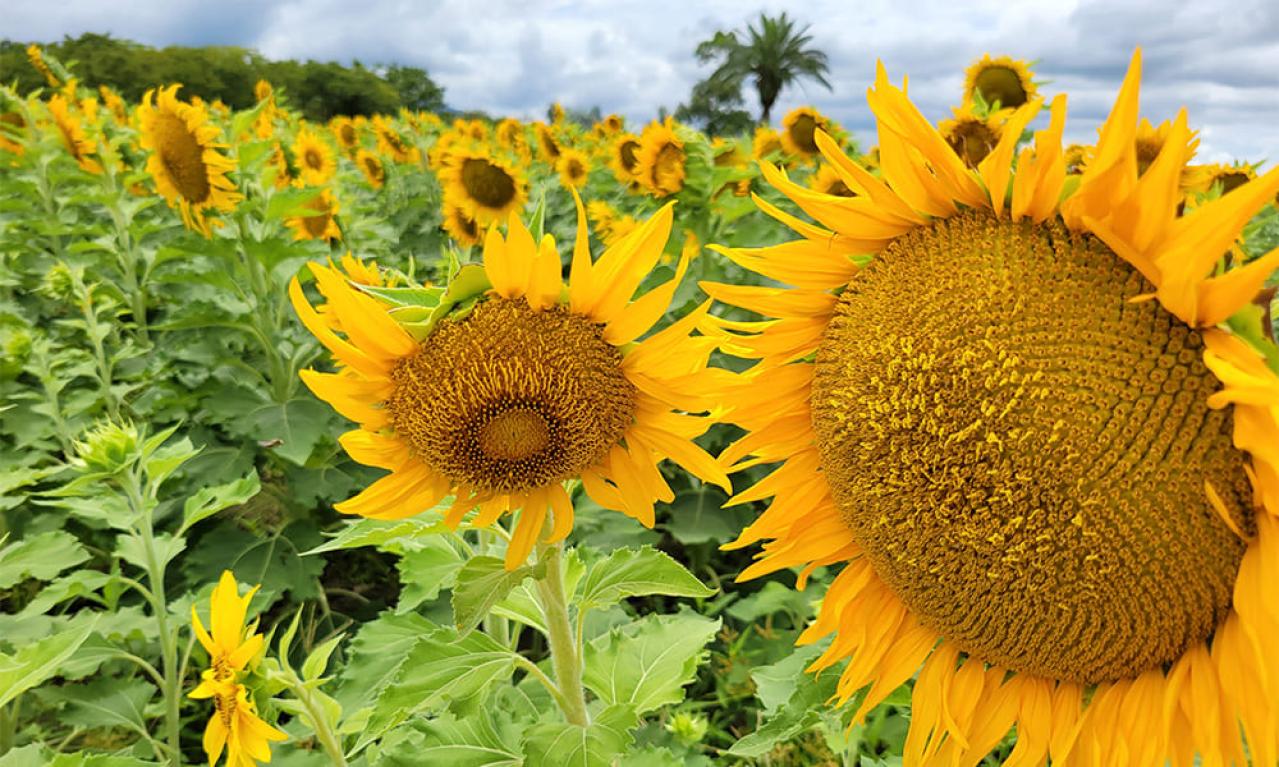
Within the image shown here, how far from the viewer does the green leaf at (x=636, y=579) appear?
1.37 metres

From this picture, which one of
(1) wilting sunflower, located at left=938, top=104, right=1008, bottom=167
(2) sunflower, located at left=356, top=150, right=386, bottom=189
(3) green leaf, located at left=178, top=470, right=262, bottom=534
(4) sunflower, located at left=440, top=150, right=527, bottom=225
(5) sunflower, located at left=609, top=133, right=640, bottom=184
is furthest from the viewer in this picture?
(2) sunflower, located at left=356, top=150, right=386, bottom=189

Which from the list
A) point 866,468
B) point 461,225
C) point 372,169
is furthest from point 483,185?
point 866,468

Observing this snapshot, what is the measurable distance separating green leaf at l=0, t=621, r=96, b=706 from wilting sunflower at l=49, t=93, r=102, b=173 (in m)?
4.94

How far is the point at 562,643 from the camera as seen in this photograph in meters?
1.52

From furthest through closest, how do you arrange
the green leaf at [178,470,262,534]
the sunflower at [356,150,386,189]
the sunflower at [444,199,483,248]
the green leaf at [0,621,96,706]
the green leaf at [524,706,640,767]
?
the sunflower at [356,150,386,189] < the sunflower at [444,199,483,248] < the green leaf at [178,470,262,534] < the green leaf at [0,621,96,706] < the green leaf at [524,706,640,767]

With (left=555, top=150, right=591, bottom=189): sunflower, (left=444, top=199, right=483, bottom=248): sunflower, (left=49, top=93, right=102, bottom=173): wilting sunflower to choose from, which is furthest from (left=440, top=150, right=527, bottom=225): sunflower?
(left=49, top=93, right=102, bottom=173): wilting sunflower

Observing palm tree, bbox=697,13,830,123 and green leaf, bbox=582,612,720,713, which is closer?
green leaf, bbox=582,612,720,713

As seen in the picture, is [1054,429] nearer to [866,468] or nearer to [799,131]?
[866,468]

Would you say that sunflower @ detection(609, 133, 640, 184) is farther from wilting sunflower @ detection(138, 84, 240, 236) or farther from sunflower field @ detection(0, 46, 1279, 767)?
sunflower field @ detection(0, 46, 1279, 767)

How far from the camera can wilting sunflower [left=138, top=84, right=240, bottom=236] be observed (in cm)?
394

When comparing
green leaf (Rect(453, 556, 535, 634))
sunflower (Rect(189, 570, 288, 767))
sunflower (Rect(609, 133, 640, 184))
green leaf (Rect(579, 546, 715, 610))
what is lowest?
sunflower (Rect(189, 570, 288, 767))

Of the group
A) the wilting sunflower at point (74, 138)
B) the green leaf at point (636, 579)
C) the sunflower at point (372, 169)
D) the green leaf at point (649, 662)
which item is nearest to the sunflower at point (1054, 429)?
the green leaf at point (636, 579)

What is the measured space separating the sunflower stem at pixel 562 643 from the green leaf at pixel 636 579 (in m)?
0.05

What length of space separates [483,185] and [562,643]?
14.3 ft
